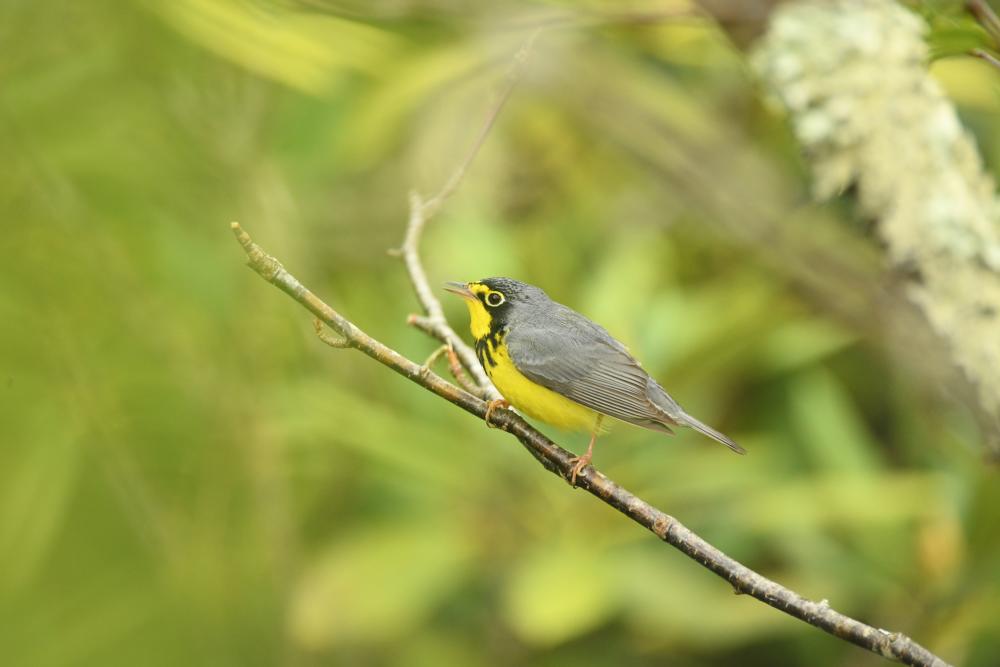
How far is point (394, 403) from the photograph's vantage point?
333 centimetres

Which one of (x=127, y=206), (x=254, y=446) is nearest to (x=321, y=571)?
(x=254, y=446)

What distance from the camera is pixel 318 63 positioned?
8.66 ft

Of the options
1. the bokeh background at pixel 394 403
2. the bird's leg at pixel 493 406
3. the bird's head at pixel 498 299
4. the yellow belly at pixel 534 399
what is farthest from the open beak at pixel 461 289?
the bokeh background at pixel 394 403

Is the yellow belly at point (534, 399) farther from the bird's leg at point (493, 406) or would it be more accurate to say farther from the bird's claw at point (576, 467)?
the bird's claw at point (576, 467)

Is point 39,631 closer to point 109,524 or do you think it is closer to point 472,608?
point 109,524

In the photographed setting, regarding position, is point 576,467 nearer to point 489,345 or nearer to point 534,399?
point 534,399

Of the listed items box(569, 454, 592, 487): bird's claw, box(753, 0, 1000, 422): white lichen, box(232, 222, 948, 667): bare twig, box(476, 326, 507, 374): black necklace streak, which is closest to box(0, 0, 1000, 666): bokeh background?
box(753, 0, 1000, 422): white lichen

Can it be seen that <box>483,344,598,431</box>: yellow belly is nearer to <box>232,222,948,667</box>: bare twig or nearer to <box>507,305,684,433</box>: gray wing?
<box>507,305,684,433</box>: gray wing

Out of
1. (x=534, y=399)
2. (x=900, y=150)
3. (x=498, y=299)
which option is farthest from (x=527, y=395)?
(x=900, y=150)

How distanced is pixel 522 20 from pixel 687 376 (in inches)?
42.0

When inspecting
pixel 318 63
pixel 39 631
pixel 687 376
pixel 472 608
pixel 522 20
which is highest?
pixel 522 20

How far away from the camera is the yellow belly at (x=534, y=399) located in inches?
69.7

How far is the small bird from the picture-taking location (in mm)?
1845

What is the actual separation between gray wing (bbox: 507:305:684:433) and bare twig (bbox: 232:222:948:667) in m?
0.31
